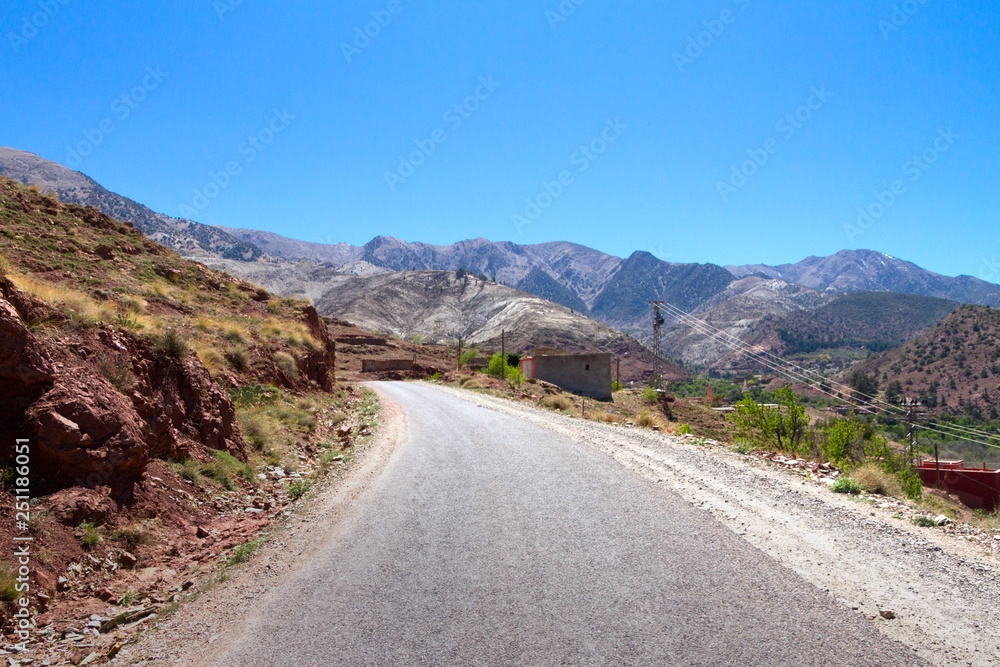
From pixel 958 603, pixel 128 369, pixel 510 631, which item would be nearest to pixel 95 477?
pixel 128 369

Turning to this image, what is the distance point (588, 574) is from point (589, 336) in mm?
124649

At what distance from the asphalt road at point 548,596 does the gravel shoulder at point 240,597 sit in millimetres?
160

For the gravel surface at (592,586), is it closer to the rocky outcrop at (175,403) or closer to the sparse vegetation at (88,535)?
the sparse vegetation at (88,535)

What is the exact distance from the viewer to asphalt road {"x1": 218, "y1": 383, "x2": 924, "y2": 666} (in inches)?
144

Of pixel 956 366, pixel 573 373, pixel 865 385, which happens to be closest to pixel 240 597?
pixel 573 373

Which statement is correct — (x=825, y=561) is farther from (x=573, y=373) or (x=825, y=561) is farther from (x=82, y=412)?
(x=573, y=373)

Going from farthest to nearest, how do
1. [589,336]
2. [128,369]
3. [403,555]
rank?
[589,336], [128,369], [403,555]

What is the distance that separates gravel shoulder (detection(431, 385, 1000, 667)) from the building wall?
39818 mm

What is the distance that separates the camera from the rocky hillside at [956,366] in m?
76.2

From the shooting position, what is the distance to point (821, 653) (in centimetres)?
356

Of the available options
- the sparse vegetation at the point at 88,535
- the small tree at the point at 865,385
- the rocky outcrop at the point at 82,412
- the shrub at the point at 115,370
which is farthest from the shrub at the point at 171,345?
the small tree at the point at 865,385

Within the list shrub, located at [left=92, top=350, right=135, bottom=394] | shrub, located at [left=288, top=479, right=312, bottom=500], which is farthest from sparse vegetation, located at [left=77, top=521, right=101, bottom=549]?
shrub, located at [left=288, top=479, right=312, bottom=500]

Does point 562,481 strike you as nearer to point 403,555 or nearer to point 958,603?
point 403,555

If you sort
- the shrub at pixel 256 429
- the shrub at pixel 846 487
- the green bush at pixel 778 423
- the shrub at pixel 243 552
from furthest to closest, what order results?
the green bush at pixel 778 423 → the shrub at pixel 256 429 → the shrub at pixel 846 487 → the shrub at pixel 243 552
